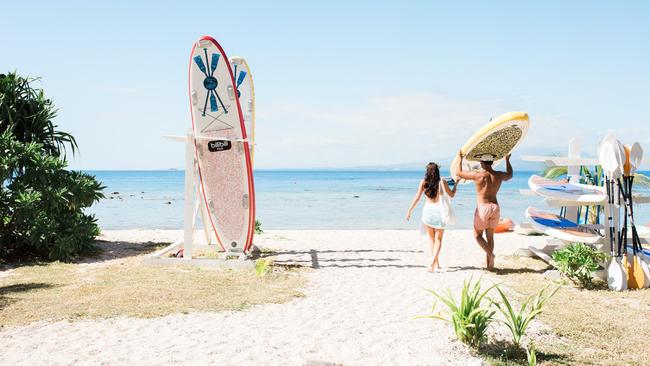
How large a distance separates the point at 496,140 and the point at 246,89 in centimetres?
419

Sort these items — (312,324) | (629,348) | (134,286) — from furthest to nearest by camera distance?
1. (134,286)
2. (312,324)
3. (629,348)

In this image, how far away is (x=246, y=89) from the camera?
355 inches

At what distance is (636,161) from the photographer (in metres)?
6.18

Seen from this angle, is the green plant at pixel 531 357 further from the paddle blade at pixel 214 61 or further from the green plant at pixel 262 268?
the paddle blade at pixel 214 61

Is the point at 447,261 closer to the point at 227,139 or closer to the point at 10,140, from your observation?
the point at 227,139

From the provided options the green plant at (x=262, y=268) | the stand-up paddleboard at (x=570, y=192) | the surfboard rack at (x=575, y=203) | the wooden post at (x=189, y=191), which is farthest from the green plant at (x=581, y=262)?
the wooden post at (x=189, y=191)

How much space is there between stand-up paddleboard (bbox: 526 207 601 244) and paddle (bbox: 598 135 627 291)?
0.99 ft

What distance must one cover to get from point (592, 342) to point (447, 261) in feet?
13.5

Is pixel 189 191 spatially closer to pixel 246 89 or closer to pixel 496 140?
pixel 246 89

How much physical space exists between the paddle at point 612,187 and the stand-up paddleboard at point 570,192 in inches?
7.8

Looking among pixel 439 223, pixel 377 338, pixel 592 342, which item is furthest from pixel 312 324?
pixel 439 223

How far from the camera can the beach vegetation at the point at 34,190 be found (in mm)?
7750

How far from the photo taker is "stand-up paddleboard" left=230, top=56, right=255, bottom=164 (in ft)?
29.1

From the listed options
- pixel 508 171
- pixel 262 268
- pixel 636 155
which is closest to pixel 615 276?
pixel 636 155
